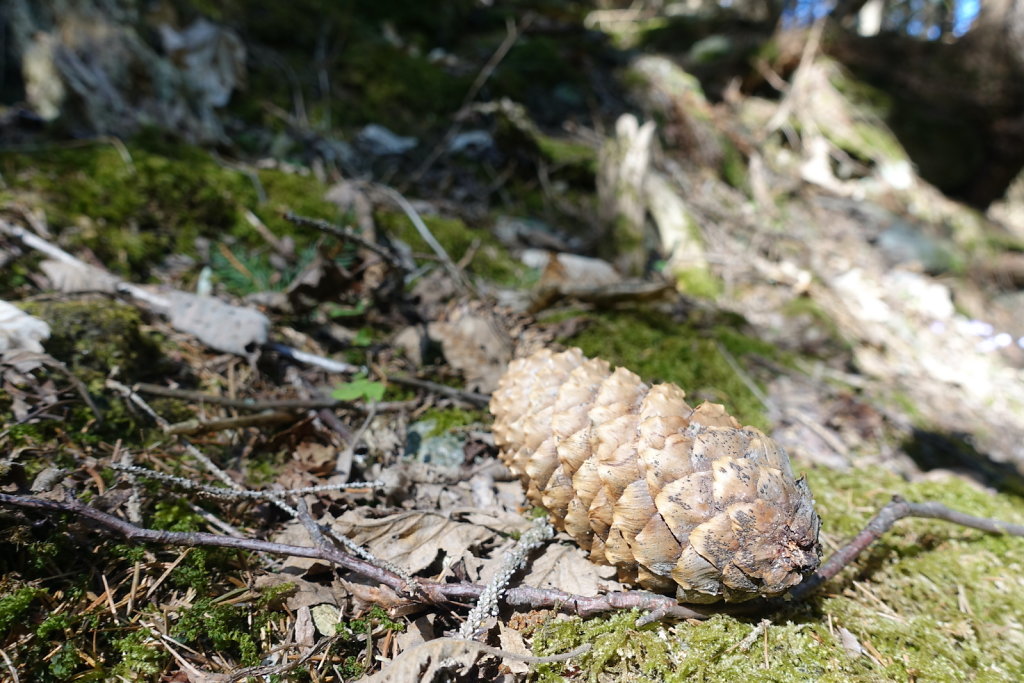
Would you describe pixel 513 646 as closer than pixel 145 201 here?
Yes

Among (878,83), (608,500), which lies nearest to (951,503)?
(608,500)

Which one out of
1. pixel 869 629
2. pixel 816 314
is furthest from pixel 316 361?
pixel 816 314

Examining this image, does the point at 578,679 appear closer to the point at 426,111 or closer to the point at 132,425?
the point at 132,425

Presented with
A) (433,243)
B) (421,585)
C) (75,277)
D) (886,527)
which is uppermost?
(886,527)

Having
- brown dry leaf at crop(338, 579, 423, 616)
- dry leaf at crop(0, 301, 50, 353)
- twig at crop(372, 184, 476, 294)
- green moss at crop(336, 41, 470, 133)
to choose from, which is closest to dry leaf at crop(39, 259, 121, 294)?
dry leaf at crop(0, 301, 50, 353)

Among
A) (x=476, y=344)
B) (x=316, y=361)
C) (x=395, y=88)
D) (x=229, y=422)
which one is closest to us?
(x=229, y=422)

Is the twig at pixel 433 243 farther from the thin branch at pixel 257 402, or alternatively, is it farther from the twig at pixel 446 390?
the thin branch at pixel 257 402

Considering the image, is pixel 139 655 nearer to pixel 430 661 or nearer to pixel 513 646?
pixel 430 661

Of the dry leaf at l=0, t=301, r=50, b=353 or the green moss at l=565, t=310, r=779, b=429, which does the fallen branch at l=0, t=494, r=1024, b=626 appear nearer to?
the dry leaf at l=0, t=301, r=50, b=353
